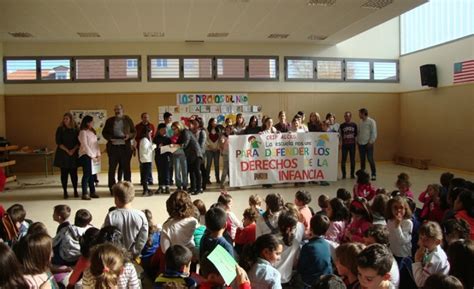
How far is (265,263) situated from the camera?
2.33m

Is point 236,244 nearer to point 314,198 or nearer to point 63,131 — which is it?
point 314,198

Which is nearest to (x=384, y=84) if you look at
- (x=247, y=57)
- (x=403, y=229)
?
(x=247, y=57)

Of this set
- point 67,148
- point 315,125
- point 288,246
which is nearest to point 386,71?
point 315,125

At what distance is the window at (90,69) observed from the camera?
11.0 m

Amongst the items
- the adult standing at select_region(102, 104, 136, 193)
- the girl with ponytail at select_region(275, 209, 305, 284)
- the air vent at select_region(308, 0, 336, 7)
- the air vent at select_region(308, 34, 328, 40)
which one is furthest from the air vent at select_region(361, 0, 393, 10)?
the girl with ponytail at select_region(275, 209, 305, 284)

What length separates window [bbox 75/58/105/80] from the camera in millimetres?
11031

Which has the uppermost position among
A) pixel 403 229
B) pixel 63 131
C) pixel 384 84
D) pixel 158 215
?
pixel 384 84

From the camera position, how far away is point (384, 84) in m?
12.2

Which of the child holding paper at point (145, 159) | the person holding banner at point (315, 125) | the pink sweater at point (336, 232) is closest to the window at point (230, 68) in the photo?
the person holding banner at point (315, 125)

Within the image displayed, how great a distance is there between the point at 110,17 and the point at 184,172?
3600 mm

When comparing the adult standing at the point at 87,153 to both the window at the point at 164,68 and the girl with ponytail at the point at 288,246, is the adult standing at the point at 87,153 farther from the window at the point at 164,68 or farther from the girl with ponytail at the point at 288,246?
the girl with ponytail at the point at 288,246

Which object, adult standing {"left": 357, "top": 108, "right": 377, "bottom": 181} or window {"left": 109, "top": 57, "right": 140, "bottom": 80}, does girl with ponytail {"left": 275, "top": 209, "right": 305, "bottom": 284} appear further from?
window {"left": 109, "top": 57, "right": 140, "bottom": 80}

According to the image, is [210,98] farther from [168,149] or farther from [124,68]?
[168,149]

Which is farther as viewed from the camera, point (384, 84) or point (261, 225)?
point (384, 84)
